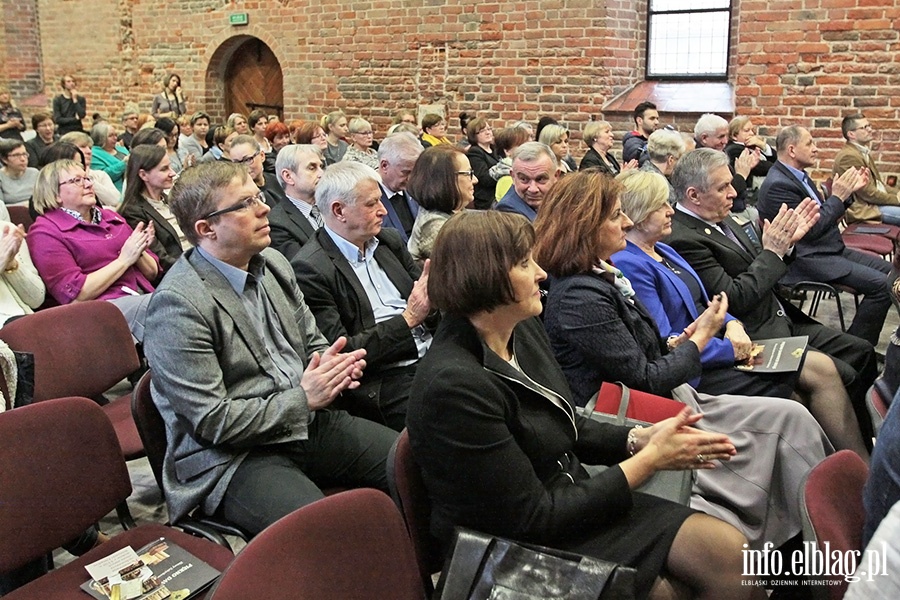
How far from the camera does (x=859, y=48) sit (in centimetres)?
755

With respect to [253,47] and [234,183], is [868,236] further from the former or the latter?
[253,47]

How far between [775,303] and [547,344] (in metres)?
1.95

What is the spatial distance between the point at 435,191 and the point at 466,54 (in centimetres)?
612

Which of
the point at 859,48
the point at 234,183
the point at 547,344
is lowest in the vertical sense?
the point at 547,344

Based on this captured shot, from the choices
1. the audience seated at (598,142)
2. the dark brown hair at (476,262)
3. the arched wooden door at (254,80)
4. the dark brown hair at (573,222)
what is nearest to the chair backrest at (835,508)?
the dark brown hair at (476,262)

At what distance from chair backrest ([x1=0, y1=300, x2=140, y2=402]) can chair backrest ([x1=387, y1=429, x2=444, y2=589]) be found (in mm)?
1624

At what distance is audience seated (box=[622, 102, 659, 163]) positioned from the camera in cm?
783

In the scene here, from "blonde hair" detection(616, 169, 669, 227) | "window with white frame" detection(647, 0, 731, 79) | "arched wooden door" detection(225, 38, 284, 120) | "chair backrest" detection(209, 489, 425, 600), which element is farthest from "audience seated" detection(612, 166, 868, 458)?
"arched wooden door" detection(225, 38, 284, 120)

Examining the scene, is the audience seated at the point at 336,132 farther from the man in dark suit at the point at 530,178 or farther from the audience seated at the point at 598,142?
the man in dark suit at the point at 530,178

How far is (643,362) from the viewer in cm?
271

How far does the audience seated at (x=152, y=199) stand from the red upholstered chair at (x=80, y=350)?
143 cm

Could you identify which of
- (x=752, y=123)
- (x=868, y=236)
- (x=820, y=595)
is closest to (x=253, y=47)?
(x=752, y=123)

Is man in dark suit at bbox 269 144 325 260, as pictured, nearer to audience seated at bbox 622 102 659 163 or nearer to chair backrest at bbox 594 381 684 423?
chair backrest at bbox 594 381 684 423

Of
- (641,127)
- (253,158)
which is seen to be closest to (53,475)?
(253,158)
